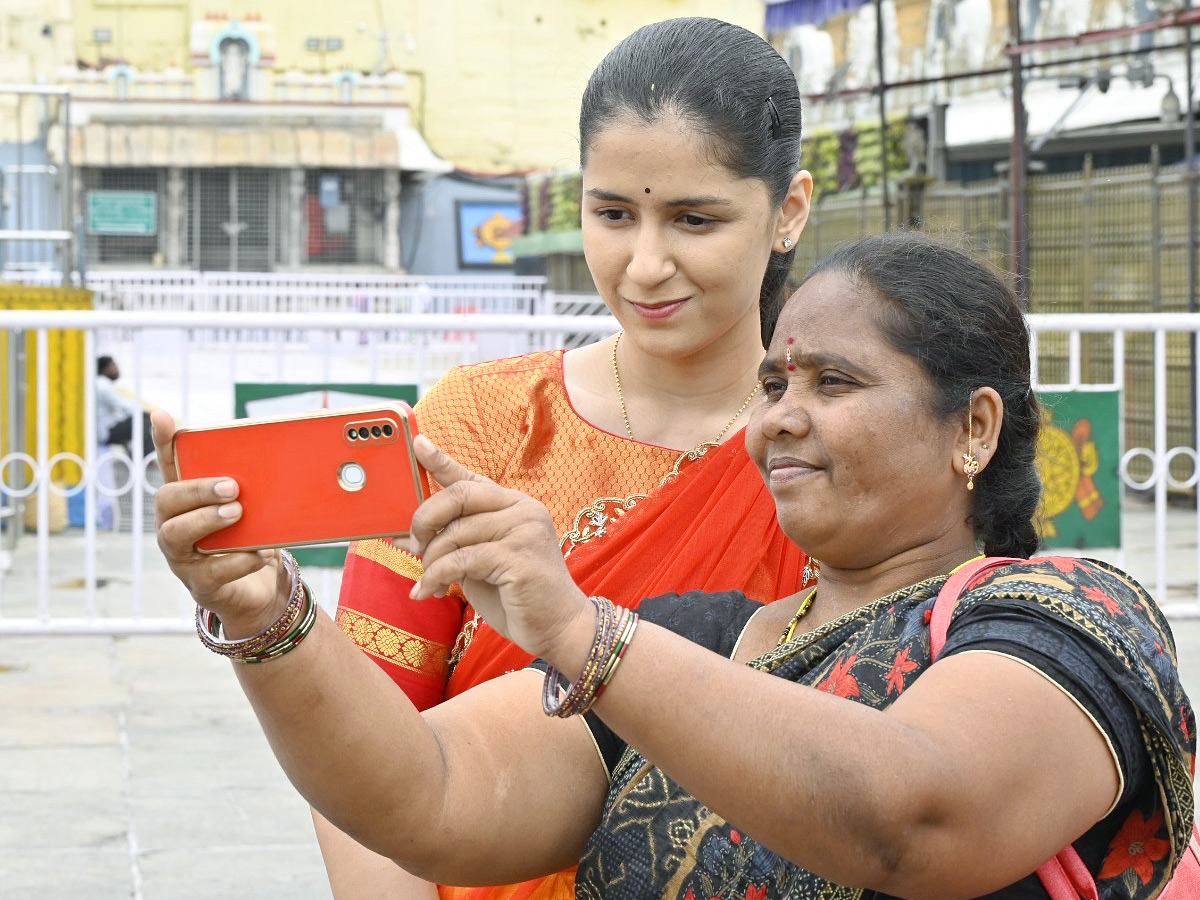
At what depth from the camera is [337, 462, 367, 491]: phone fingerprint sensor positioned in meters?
1.39

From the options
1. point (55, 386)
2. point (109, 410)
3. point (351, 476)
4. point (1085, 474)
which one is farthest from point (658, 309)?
point (109, 410)

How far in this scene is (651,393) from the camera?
2.29 meters

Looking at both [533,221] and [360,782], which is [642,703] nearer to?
[360,782]

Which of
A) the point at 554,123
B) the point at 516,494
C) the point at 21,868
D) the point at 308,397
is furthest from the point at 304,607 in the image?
the point at 554,123

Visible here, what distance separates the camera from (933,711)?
1322 millimetres

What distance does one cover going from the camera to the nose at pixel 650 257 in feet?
6.72

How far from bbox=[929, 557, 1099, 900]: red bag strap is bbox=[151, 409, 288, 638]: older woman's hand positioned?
1.99ft

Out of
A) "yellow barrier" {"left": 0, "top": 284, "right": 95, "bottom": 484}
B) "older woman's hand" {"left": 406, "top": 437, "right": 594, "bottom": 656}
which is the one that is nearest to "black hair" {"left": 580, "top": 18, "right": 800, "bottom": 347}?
"older woman's hand" {"left": 406, "top": 437, "right": 594, "bottom": 656}

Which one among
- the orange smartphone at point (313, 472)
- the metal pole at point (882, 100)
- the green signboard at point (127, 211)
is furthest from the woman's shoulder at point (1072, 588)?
the green signboard at point (127, 211)

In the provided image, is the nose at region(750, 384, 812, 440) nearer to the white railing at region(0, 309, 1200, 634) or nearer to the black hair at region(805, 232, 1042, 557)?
the black hair at region(805, 232, 1042, 557)

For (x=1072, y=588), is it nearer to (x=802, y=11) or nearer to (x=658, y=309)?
(x=658, y=309)

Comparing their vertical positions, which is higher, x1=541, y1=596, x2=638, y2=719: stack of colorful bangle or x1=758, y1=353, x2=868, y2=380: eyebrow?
x1=758, y1=353, x2=868, y2=380: eyebrow

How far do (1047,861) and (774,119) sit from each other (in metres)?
1.09

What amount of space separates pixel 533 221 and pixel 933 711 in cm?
2712
